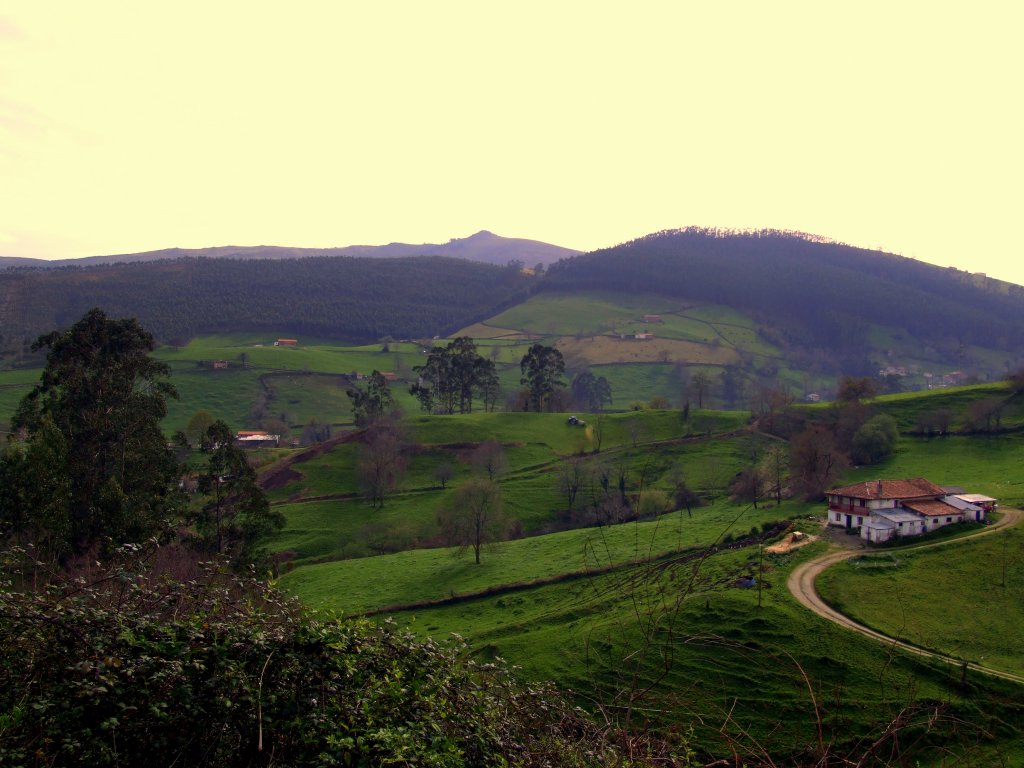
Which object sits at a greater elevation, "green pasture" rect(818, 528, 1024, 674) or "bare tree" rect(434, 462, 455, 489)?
"green pasture" rect(818, 528, 1024, 674)

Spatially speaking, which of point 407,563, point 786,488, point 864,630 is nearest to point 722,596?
point 864,630

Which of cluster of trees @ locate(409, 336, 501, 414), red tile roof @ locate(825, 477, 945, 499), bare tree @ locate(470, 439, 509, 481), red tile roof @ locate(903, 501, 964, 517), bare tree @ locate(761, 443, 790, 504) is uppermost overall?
cluster of trees @ locate(409, 336, 501, 414)

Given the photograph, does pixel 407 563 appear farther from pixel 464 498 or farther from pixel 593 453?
pixel 593 453

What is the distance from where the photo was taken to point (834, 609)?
36.8 m

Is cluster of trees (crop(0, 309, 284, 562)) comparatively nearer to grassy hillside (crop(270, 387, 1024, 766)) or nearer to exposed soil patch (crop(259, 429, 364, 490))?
grassy hillside (crop(270, 387, 1024, 766))

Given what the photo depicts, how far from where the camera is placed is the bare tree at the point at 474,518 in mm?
57631

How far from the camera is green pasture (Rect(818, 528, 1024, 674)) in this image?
111 feet

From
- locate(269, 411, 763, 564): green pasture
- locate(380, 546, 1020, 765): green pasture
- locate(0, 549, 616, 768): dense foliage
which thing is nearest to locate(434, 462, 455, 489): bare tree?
locate(269, 411, 763, 564): green pasture

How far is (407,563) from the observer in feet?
184

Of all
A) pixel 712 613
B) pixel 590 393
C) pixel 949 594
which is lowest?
pixel 712 613

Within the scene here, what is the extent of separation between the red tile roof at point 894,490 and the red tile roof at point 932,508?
67 centimetres

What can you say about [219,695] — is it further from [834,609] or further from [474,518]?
[474,518]

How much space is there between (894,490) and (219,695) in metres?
53.4

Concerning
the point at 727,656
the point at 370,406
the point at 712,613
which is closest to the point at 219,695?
the point at 727,656
